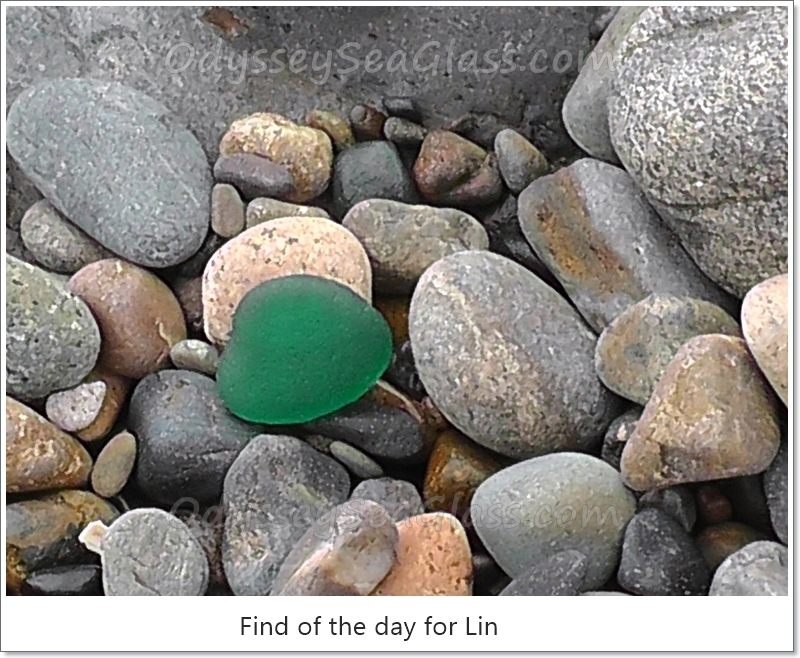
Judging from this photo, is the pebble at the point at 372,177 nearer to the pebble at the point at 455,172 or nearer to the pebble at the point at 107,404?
the pebble at the point at 455,172

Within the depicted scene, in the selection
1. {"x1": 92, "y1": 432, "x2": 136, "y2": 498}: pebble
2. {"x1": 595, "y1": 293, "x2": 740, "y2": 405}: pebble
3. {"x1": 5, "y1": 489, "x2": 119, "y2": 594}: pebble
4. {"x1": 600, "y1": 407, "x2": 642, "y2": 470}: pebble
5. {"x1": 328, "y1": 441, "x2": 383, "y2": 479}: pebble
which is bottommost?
{"x1": 5, "y1": 489, "x2": 119, "y2": 594}: pebble

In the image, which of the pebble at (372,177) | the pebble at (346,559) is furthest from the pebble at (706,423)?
the pebble at (372,177)

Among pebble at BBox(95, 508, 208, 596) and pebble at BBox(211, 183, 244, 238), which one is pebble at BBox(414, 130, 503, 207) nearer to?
pebble at BBox(211, 183, 244, 238)

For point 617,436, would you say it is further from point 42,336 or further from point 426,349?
point 42,336

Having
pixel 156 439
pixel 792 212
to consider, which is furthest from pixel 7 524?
pixel 792 212

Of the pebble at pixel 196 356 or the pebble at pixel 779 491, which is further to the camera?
the pebble at pixel 196 356

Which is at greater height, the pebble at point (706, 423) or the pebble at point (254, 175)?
the pebble at point (254, 175)

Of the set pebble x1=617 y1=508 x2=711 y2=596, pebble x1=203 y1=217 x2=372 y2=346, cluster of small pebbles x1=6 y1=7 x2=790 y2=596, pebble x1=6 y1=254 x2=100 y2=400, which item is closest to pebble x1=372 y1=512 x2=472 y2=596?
cluster of small pebbles x1=6 y1=7 x2=790 y2=596
